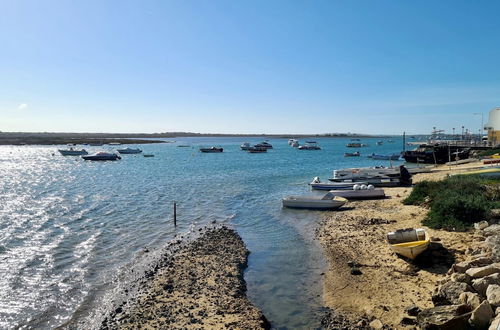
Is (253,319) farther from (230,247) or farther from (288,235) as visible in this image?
(288,235)

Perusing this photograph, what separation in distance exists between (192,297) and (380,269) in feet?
22.2

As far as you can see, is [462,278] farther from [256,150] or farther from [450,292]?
[256,150]

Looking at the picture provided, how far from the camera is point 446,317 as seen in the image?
8688 millimetres

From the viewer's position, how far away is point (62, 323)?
415 inches

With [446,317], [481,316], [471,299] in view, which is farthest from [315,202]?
[481,316]

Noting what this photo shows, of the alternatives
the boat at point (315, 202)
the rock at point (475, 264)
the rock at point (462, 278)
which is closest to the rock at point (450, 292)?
the rock at point (462, 278)

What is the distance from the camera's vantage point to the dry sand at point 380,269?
10680mm

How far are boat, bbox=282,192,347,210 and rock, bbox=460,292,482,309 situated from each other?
643 inches

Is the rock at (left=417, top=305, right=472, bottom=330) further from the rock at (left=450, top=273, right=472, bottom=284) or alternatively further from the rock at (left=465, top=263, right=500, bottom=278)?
the rock at (left=465, top=263, right=500, bottom=278)

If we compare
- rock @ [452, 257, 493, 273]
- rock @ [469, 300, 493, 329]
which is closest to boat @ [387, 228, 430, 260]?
rock @ [452, 257, 493, 273]

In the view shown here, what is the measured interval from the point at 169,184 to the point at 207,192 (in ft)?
23.7

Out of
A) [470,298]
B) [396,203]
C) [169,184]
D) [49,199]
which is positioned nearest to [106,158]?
[169,184]

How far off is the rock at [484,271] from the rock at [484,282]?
408 mm

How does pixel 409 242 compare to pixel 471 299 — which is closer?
pixel 471 299
